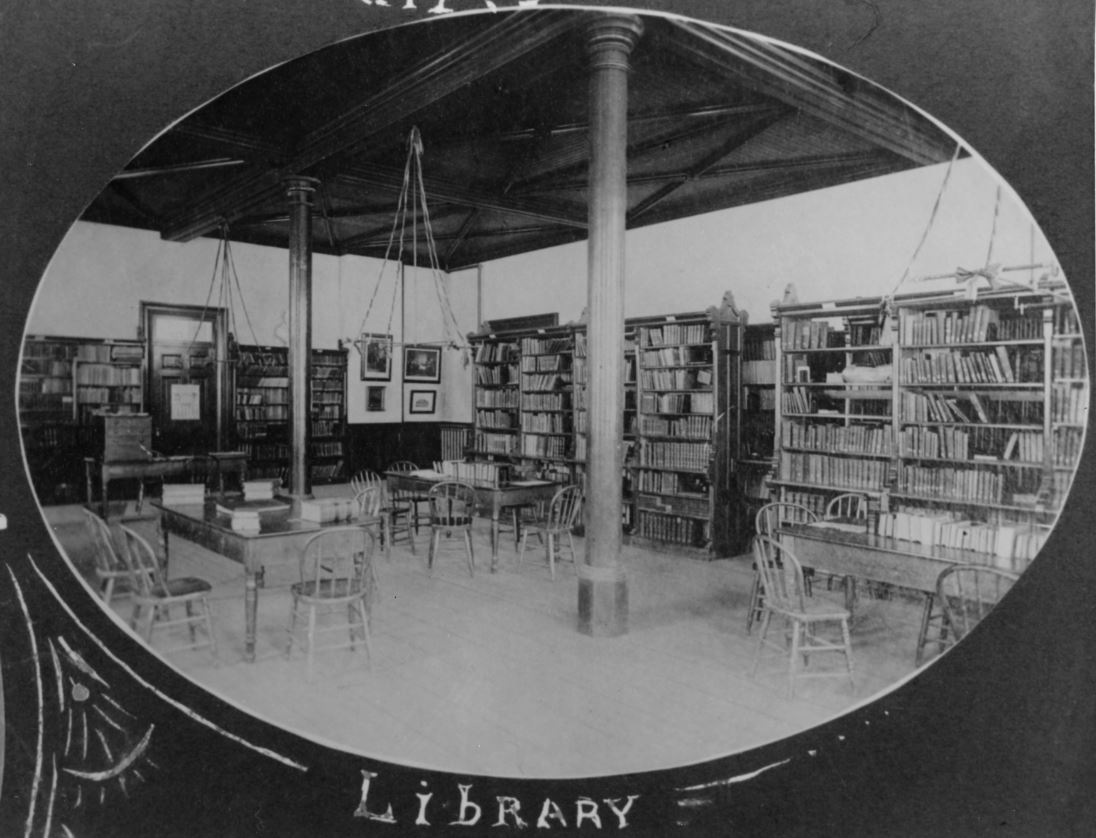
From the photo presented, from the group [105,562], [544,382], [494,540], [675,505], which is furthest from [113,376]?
[105,562]

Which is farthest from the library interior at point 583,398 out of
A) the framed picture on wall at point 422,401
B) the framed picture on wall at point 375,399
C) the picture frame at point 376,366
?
the framed picture on wall at point 422,401

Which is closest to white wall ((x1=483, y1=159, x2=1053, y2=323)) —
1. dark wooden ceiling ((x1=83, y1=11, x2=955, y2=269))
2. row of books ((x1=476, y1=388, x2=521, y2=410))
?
dark wooden ceiling ((x1=83, y1=11, x2=955, y2=269))

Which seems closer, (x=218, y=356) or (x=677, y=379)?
(x=677, y=379)

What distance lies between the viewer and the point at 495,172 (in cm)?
749

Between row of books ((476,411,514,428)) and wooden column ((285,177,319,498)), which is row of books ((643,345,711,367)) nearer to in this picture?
row of books ((476,411,514,428))

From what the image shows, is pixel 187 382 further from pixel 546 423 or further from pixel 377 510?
pixel 377 510

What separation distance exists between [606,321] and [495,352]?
573 cm

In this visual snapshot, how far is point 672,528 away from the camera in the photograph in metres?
7.54

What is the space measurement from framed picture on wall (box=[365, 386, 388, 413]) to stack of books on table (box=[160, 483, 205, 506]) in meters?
6.50

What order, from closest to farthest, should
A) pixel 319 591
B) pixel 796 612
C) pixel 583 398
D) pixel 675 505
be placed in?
pixel 796 612
pixel 319 591
pixel 675 505
pixel 583 398

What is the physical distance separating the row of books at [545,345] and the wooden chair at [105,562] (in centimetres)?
641

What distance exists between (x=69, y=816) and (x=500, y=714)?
5.28 ft

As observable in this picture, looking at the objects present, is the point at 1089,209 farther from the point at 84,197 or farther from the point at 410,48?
the point at 410,48

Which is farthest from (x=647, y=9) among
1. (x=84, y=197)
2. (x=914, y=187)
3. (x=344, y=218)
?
(x=344, y=218)
